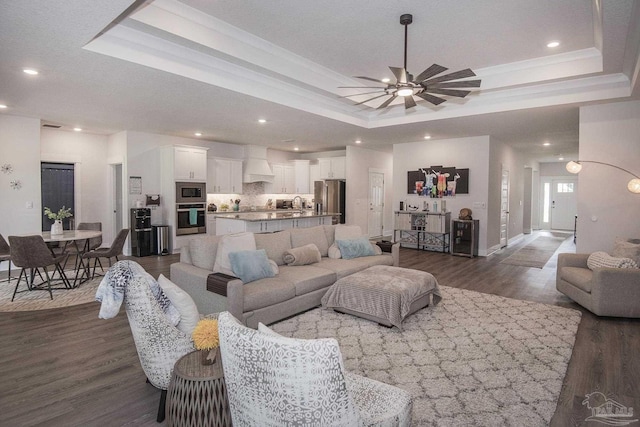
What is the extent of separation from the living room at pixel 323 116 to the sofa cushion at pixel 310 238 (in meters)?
1.96

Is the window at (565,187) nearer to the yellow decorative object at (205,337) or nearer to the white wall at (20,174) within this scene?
the yellow decorative object at (205,337)

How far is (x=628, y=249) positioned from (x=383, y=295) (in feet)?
10.6

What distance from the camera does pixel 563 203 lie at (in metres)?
13.4

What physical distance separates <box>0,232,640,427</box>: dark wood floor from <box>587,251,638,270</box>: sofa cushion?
60 cm

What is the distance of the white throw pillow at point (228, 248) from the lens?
12.5 feet

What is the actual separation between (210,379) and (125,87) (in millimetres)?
4175

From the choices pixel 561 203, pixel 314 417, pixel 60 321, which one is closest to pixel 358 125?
pixel 60 321

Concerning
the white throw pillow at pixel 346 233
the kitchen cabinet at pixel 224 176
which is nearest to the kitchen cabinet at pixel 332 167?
the kitchen cabinet at pixel 224 176

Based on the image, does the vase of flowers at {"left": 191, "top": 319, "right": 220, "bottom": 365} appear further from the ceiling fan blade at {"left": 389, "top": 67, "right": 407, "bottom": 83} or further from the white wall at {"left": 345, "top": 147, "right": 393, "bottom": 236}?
the white wall at {"left": 345, "top": 147, "right": 393, "bottom": 236}

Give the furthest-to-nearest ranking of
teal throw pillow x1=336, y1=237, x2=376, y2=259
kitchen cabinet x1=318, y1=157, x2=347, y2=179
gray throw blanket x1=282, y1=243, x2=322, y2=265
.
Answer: kitchen cabinet x1=318, y1=157, x2=347, y2=179 → teal throw pillow x1=336, y1=237, x2=376, y2=259 → gray throw blanket x1=282, y1=243, x2=322, y2=265

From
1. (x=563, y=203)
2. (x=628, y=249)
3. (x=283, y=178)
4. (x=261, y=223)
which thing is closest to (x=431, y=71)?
(x=628, y=249)

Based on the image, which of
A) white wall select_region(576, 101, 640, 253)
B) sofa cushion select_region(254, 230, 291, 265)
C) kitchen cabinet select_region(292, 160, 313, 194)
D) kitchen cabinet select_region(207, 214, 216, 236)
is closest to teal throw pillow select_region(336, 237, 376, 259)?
sofa cushion select_region(254, 230, 291, 265)

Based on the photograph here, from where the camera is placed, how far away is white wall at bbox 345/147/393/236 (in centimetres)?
988

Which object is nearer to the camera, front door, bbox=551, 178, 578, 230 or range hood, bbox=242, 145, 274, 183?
range hood, bbox=242, 145, 274, 183
